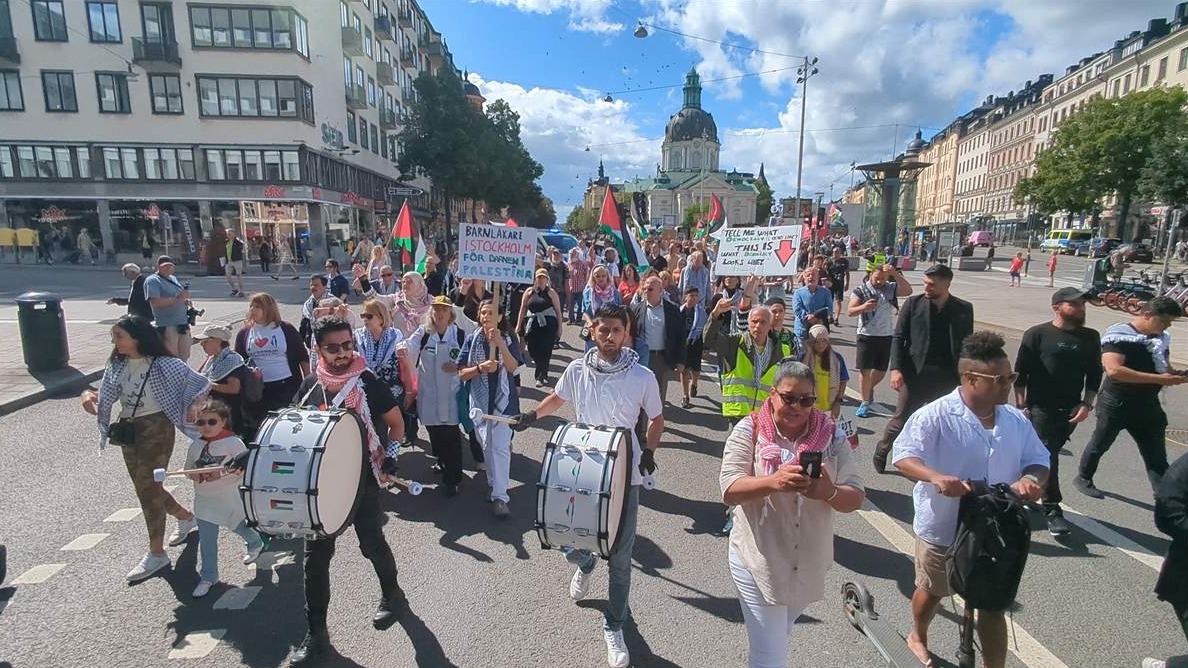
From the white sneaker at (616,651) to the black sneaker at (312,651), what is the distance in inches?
59.9

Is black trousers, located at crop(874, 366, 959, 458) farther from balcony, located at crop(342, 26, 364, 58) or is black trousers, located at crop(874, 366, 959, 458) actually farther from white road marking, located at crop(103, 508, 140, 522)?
balcony, located at crop(342, 26, 364, 58)

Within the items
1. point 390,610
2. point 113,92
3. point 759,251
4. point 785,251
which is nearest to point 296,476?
point 390,610

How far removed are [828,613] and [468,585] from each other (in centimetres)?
228

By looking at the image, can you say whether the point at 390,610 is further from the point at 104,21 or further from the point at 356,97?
the point at 356,97

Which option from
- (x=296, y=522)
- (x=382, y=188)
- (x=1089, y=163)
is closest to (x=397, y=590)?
(x=296, y=522)

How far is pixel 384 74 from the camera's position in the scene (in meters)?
45.5

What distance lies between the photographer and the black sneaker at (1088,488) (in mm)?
5250

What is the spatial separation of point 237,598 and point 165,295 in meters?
6.36

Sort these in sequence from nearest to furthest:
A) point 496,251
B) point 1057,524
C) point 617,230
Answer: point 1057,524 < point 496,251 < point 617,230

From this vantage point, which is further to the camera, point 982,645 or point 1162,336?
point 1162,336

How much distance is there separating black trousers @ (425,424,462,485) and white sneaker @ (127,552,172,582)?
1.99 m

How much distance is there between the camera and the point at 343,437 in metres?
3.06

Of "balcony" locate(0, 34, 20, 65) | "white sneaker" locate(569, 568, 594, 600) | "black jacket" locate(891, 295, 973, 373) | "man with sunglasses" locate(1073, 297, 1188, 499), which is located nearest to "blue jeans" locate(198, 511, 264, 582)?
"white sneaker" locate(569, 568, 594, 600)

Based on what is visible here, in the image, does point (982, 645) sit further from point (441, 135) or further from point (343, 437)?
point (441, 135)
